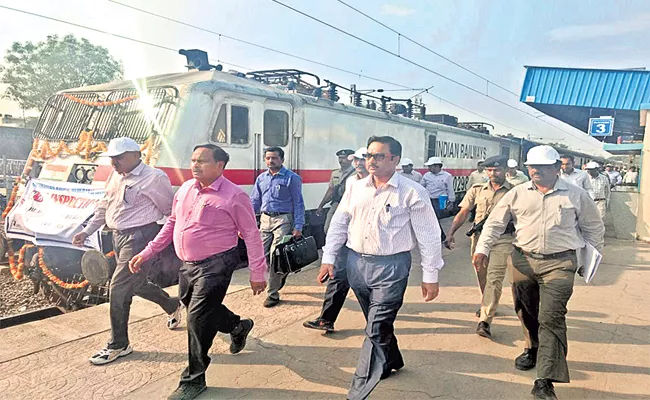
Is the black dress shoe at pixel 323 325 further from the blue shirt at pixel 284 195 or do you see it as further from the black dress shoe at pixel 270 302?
the blue shirt at pixel 284 195

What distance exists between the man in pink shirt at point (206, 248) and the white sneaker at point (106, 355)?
0.83 meters

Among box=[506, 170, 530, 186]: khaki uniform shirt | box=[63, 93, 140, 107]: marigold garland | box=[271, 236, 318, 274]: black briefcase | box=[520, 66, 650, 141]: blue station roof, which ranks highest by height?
box=[520, 66, 650, 141]: blue station roof

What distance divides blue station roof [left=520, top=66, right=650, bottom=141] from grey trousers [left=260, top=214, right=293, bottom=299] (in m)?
9.73

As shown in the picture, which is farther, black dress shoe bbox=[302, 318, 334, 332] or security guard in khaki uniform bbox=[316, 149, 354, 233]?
security guard in khaki uniform bbox=[316, 149, 354, 233]

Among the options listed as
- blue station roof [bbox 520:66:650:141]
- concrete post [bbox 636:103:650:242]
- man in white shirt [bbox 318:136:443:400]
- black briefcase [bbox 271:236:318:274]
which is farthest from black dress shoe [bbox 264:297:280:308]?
blue station roof [bbox 520:66:650:141]

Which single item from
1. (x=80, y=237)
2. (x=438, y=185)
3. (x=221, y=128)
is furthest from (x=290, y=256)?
(x=438, y=185)

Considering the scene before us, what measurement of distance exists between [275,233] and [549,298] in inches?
117

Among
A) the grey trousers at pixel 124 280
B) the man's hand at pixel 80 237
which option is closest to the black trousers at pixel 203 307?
the grey trousers at pixel 124 280

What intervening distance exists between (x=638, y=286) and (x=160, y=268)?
600cm

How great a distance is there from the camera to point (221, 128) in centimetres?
666

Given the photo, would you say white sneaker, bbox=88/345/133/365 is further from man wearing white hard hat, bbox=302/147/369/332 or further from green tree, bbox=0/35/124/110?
green tree, bbox=0/35/124/110

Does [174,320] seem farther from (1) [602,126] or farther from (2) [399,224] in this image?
(1) [602,126]

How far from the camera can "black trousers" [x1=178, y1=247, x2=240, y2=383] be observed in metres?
3.26

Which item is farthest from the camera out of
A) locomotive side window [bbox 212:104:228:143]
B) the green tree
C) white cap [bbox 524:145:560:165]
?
the green tree
